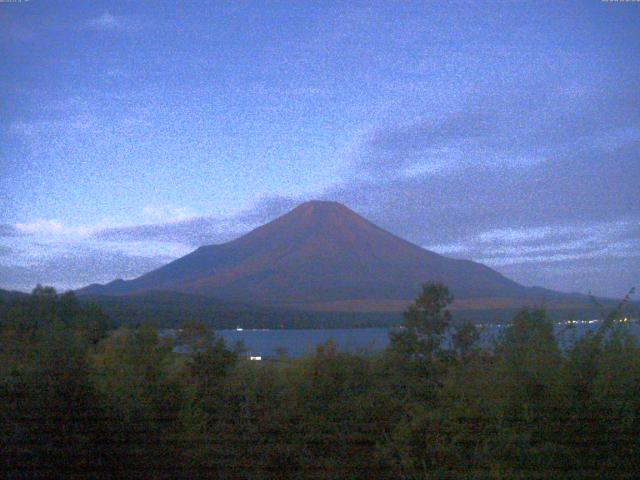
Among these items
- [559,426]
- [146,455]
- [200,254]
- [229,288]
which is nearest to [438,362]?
[559,426]

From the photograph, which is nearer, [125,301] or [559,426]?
[559,426]

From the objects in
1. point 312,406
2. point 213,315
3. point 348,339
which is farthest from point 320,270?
point 312,406

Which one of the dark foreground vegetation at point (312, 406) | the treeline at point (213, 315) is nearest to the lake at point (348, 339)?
the dark foreground vegetation at point (312, 406)

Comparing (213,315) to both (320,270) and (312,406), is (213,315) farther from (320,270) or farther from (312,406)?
(320,270)

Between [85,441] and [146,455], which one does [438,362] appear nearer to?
[146,455]

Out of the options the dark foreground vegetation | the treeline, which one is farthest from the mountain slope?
the dark foreground vegetation
